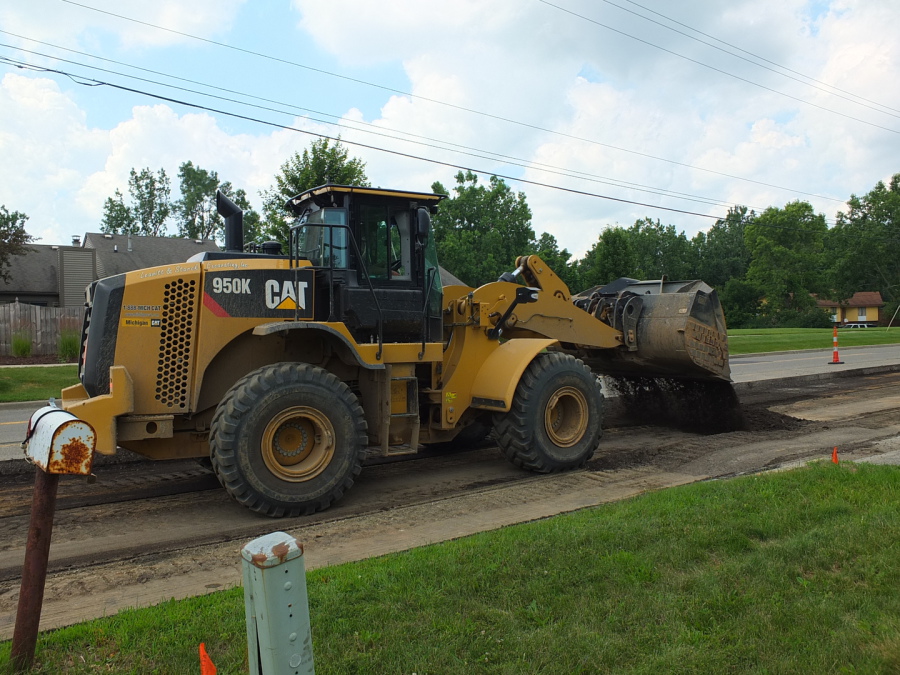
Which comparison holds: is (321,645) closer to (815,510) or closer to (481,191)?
(815,510)

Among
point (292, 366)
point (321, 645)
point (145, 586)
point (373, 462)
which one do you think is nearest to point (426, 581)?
point (321, 645)

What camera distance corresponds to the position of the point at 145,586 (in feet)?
15.7

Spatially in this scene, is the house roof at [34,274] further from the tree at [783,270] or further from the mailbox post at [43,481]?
the tree at [783,270]

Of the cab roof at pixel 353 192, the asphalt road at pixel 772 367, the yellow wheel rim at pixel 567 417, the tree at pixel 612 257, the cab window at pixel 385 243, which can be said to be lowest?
the asphalt road at pixel 772 367

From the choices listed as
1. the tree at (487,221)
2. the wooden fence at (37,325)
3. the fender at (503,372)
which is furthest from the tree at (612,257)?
the fender at (503,372)

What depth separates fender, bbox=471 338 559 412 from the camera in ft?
25.7

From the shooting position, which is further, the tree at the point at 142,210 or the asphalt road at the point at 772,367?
the tree at the point at 142,210

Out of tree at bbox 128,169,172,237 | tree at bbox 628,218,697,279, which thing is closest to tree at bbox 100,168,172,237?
tree at bbox 128,169,172,237

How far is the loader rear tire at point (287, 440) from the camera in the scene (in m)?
6.12

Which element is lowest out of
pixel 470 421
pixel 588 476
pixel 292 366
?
pixel 588 476

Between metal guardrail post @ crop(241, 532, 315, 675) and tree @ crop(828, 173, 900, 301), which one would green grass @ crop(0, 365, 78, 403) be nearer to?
metal guardrail post @ crop(241, 532, 315, 675)

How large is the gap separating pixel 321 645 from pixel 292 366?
337 cm

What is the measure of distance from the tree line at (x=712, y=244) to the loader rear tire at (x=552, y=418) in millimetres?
30311

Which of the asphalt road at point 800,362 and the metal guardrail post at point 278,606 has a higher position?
the metal guardrail post at point 278,606
